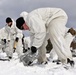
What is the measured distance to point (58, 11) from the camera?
846 cm

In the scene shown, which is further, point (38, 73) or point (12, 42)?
point (12, 42)

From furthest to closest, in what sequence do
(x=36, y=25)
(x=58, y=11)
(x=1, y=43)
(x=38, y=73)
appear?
(x=1, y=43) → (x=58, y=11) → (x=36, y=25) → (x=38, y=73)

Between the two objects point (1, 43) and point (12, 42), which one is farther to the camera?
point (1, 43)

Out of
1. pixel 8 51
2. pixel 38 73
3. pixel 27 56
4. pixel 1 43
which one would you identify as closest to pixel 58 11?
pixel 27 56

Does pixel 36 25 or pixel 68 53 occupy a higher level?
pixel 36 25

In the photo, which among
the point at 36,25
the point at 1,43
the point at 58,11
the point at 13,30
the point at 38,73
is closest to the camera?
the point at 38,73

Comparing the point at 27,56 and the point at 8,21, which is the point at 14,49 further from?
the point at 27,56

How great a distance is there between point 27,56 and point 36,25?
132cm

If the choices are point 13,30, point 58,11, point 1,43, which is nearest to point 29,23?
point 58,11

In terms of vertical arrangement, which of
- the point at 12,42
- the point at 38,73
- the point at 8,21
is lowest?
the point at 38,73

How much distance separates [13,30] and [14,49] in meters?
1.09

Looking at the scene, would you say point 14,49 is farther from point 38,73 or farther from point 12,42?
point 38,73

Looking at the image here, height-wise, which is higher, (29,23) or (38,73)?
(29,23)

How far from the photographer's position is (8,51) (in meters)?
14.4
